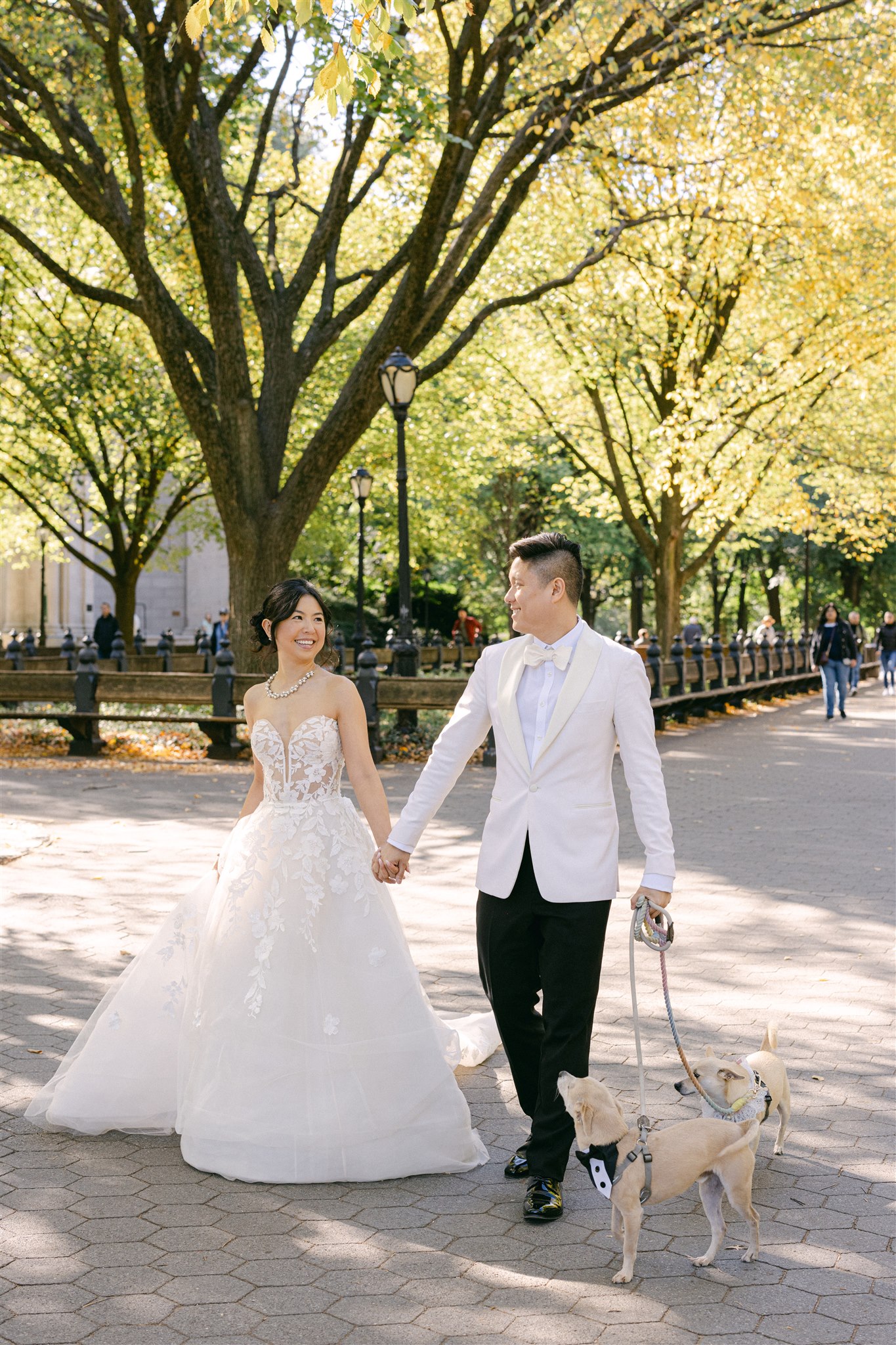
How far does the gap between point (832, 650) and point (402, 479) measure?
29.4 feet

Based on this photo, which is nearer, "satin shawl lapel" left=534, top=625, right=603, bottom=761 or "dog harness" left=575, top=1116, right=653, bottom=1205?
"dog harness" left=575, top=1116, right=653, bottom=1205

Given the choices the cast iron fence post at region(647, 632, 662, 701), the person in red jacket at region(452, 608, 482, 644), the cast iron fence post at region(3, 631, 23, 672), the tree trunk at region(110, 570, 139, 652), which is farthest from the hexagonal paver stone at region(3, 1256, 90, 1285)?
the person in red jacket at region(452, 608, 482, 644)

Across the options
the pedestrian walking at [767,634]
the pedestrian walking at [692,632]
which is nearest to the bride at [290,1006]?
the pedestrian walking at [692,632]

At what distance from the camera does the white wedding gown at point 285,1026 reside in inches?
169

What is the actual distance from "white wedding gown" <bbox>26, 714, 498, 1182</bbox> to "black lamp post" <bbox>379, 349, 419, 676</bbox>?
10.9 metres

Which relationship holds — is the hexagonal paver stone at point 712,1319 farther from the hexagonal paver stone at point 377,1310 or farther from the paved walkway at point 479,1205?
the hexagonal paver stone at point 377,1310

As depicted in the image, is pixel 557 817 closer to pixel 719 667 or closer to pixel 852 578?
pixel 719 667

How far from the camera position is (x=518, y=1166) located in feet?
14.3

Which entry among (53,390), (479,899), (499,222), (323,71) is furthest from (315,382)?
(479,899)

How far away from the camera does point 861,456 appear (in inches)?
1075

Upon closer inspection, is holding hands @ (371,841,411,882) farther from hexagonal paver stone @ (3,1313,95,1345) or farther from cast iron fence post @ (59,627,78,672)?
cast iron fence post @ (59,627,78,672)

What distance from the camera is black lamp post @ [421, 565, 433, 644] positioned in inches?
1674

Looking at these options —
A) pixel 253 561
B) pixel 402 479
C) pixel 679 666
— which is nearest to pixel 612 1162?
pixel 253 561

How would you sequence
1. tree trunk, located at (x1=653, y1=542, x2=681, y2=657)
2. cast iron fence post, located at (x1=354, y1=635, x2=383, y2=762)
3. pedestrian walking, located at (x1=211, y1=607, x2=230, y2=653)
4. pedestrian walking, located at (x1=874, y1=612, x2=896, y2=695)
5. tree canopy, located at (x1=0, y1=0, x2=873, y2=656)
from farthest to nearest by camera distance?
pedestrian walking, located at (x1=211, y1=607, x2=230, y2=653) → pedestrian walking, located at (x1=874, y1=612, x2=896, y2=695) → tree trunk, located at (x1=653, y1=542, x2=681, y2=657) → cast iron fence post, located at (x1=354, y1=635, x2=383, y2=762) → tree canopy, located at (x1=0, y1=0, x2=873, y2=656)
